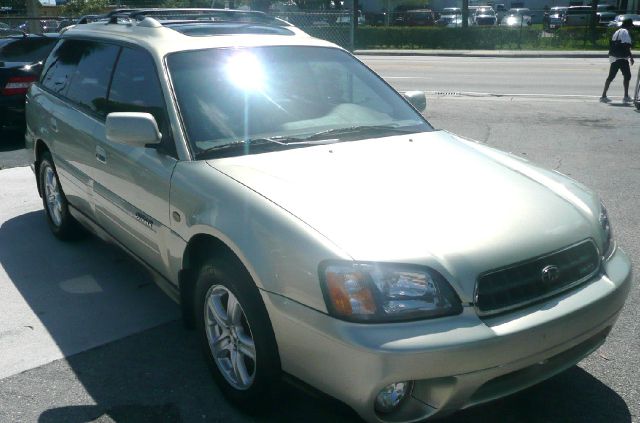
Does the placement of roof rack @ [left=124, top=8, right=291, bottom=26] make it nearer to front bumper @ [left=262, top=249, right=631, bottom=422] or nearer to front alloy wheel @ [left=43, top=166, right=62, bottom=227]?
front alloy wheel @ [left=43, top=166, right=62, bottom=227]

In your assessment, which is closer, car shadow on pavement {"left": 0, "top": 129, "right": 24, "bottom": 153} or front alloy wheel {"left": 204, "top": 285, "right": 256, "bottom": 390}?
front alloy wheel {"left": 204, "top": 285, "right": 256, "bottom": 390}

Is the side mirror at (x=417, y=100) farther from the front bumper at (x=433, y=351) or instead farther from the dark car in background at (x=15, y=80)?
the dark car in background at (x=15, y=80)

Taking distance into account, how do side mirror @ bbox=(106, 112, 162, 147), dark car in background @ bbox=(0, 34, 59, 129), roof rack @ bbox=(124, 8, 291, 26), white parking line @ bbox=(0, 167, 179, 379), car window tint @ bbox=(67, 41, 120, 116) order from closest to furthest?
side mirror @ bbox=(106, 112, 162, 147)
white parking line @ bbox=(0, 167, 179, 379)
car window tint @ bbox=(67, 41, 120, 116)
roof rack @ bbox=(124, 8, 291, 26)
dark car in background @ bbox=(0, 34, 59, 129)

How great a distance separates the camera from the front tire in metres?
3.05

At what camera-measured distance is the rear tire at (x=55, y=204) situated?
570cm

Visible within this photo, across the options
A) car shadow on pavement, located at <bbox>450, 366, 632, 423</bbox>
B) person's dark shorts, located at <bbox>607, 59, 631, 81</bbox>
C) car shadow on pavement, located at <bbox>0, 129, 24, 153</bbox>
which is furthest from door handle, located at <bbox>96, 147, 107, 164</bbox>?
person's dark shorts, located at <bbox>607, 59, 631, 81</bbox>

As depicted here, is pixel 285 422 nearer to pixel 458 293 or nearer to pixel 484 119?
pixel 458 293

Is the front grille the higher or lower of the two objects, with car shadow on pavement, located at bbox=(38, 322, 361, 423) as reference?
higher

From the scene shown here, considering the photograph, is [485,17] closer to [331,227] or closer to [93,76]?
[93,76]

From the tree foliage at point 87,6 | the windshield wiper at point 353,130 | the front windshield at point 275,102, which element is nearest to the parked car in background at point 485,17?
the tree foliage at point 87,6

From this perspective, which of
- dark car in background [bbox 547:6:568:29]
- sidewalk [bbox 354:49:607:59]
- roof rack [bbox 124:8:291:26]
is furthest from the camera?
dark car in background [bbox 547:6:568:29]

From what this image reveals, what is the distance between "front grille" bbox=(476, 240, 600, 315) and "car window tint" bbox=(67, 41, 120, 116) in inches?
115

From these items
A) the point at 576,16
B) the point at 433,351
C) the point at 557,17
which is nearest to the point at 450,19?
the point at 557,17

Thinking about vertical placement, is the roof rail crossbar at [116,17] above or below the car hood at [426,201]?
above
